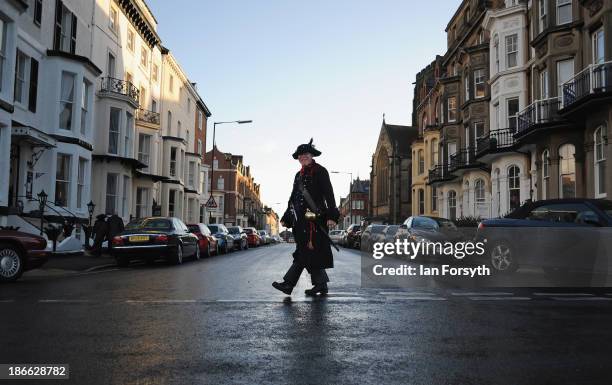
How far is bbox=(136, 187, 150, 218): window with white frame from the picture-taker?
1259 inches

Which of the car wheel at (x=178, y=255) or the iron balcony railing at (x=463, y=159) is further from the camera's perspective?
the iron balcony railing at (x=463, y=159)

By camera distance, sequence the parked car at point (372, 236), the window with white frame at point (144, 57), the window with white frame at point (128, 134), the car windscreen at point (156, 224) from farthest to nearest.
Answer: the window with white frame at point (144, 57) < the window with white frame at point (128, 134) < the parked car at point (372, 236) < the car windscreen at point (156, 224)

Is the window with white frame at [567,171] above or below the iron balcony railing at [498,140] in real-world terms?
below

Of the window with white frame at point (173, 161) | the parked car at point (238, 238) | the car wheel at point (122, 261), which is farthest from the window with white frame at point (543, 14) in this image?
the window with white frame at point (173, 161)

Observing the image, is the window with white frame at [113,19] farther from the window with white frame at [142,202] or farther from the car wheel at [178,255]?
the car wheel at [178,255]

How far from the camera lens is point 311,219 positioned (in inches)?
297

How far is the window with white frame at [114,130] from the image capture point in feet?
89.3

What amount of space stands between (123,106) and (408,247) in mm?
17895

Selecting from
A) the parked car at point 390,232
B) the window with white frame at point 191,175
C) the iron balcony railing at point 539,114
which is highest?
the iron balcony railing at point 539,114

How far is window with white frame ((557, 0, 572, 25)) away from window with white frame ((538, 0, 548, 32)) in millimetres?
682

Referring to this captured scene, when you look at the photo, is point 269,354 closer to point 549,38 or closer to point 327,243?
point 327,243

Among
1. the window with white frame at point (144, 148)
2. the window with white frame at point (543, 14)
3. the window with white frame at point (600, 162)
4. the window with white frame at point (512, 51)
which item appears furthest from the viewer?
the window with white frame at point (144, 148)

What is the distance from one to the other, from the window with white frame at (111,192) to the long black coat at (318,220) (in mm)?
21041

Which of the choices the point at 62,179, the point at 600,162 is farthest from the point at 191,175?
the point at 600,162
